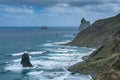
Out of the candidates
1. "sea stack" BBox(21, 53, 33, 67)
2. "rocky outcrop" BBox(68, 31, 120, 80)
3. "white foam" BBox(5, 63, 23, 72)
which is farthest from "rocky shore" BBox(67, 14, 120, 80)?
"white foam" BBox(5, 63, 23, 72)

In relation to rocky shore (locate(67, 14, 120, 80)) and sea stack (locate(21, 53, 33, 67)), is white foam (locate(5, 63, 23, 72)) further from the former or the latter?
rocky shore (locate(67, 14, 120, 80))

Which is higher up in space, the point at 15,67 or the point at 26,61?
the point at 26,61

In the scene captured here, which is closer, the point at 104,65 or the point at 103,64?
the point at 104,65

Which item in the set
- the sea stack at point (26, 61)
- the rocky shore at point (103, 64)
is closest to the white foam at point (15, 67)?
the sea stack at point (26, 61)

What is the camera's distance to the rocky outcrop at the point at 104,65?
61062 mm

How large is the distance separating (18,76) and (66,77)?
16387mm

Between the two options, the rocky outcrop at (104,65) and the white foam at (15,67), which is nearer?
the rocky outcrop at (104,65)

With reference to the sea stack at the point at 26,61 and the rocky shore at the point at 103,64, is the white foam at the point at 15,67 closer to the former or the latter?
the sea stack at the point at 26,61

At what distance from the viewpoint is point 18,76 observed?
97.9 m

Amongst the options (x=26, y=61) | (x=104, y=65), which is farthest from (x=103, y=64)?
(x=26, y=61)

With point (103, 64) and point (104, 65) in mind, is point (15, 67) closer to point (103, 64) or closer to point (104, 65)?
point (103, 64)

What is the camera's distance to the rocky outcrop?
6106cm

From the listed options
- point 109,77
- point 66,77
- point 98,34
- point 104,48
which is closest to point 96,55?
point 104,48

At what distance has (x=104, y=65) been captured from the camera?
9306cm
